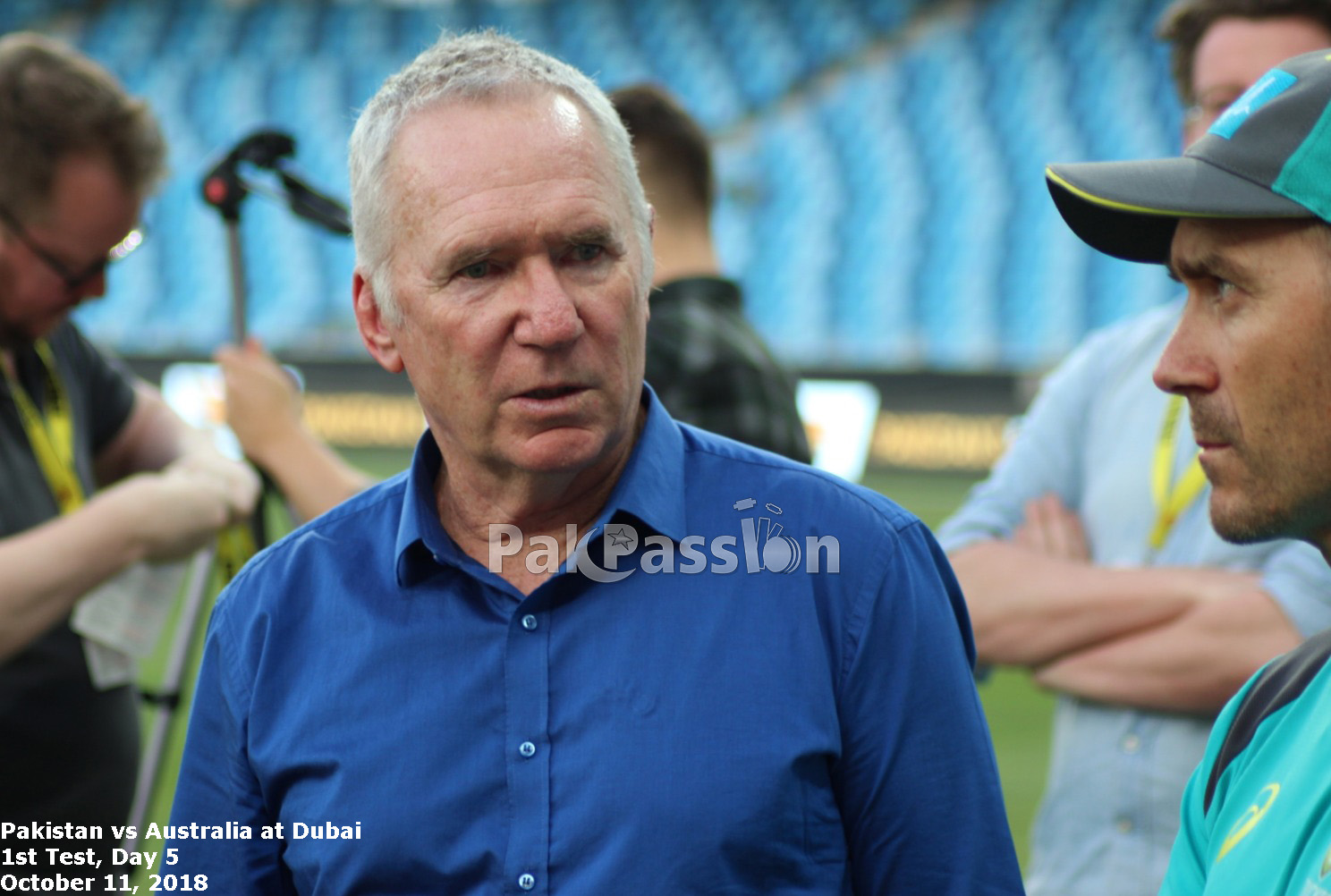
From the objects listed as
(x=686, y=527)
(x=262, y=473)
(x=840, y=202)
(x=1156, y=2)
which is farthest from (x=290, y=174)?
(x=1156, y=2)

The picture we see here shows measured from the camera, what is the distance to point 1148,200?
1347 millimetres

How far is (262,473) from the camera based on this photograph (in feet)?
9.33

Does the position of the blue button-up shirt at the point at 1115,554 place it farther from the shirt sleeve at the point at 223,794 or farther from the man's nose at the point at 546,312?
the shirt sleeve at the point at 223,794

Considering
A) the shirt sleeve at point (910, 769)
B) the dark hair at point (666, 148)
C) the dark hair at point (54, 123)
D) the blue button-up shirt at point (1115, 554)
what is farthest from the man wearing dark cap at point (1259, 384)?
the dark hair at point (54, 123)

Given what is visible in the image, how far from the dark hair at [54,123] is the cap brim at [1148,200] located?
1.75 m

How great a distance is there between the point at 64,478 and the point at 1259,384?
207cm

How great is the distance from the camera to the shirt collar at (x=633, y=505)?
1481 millimetres

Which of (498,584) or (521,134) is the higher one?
(521,134)

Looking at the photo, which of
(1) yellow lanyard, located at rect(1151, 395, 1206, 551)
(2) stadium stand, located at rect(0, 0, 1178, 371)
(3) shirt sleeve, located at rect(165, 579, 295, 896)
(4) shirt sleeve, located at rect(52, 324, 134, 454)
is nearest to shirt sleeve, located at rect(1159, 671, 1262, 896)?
(1) yellow lanyard, located at rect(1151, 395, 1206, 551)

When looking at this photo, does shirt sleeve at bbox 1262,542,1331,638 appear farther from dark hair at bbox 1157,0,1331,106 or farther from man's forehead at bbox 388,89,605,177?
man's forehead at bbox 388,89,605,177

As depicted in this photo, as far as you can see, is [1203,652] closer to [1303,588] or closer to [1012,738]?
[1303,588]

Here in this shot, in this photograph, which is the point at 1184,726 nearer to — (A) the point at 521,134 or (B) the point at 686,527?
(B) the point at 686,527

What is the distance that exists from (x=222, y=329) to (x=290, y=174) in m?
11.9

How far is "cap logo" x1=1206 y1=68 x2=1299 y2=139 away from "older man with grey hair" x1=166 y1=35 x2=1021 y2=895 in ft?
1.70
